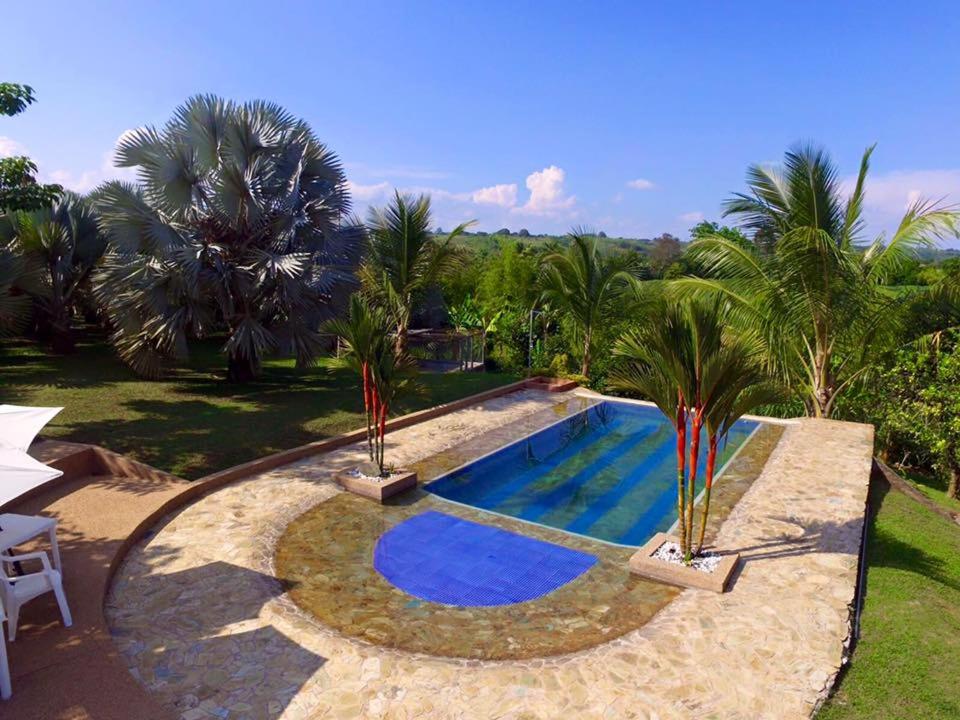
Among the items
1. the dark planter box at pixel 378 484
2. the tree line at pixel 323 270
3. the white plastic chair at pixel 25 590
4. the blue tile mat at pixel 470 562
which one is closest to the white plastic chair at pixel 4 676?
the white plastic chair at pixel 25 590

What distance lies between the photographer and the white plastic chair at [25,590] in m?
4.46

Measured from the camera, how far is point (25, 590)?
4.64 meters

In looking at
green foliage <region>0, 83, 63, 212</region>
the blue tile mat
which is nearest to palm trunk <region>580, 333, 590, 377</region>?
the blue tile mat

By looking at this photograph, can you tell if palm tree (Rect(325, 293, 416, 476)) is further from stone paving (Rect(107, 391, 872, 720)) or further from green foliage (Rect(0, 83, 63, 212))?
green foliage (Rect(0, 83, 63, 212))

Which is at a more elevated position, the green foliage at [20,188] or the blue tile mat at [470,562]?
the green foliage at [20,188]

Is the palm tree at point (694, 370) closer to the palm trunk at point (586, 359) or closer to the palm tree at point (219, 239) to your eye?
the palm tree at point (219, 239)

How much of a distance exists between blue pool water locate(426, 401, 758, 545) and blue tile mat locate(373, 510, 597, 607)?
956 mm

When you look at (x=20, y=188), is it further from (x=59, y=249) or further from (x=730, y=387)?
(x=730, y=387)

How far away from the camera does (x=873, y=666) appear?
4688mm

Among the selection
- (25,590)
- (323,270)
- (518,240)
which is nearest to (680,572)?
(25,590)

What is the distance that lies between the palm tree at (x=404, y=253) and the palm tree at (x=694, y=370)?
10089mm

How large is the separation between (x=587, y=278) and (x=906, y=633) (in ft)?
39.2

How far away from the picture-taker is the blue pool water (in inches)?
326

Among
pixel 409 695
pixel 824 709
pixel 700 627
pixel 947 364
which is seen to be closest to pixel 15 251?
pixel 409 695
